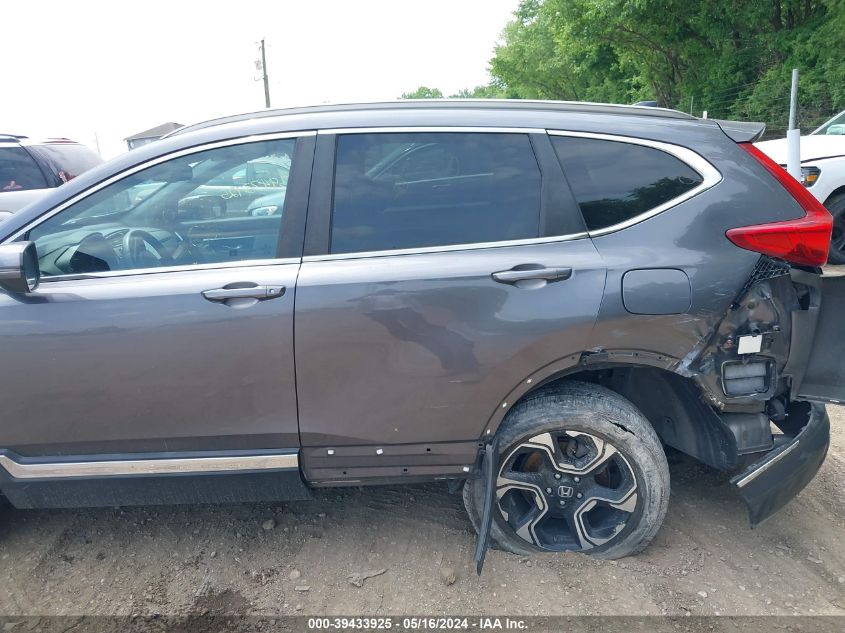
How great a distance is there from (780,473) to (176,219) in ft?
9.00

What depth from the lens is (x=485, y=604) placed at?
268 centimetres

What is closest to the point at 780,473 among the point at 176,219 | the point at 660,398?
the point at 660,398

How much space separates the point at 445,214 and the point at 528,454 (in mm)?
1100

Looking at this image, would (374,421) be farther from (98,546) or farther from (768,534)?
(768,534)

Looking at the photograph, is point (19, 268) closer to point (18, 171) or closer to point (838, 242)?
point (18, 171)

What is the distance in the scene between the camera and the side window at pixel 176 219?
2738mm

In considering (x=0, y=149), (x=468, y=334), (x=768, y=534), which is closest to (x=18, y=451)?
(x=468, y=334)

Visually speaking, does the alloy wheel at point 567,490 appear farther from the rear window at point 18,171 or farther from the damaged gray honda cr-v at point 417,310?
the rear window at point 18,171

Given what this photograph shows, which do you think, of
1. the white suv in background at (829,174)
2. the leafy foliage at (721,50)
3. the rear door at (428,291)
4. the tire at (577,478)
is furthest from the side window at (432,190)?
the leafy foliage at (721,50)

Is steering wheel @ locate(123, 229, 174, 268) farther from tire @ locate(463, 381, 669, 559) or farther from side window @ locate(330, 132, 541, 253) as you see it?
tire @ locate(463, 381, 669, 559)

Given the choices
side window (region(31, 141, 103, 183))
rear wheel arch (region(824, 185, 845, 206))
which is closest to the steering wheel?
side window (region(31, 141, 103, 183))

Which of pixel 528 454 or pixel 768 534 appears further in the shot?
pixel 768 534

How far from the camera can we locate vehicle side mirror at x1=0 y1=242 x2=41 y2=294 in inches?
97.9

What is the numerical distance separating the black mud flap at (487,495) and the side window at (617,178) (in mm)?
1000
